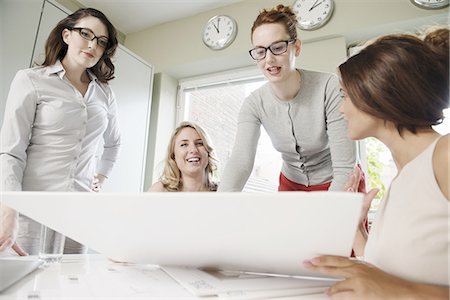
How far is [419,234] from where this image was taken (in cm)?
45

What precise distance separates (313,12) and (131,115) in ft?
5.11

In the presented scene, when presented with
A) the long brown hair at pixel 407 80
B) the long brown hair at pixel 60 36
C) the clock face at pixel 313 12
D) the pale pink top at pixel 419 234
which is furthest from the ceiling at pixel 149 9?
the pale pink top at pixel 419 234

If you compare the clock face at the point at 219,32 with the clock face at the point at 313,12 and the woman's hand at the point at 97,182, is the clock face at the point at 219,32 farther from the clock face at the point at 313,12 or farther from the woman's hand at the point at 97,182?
the woman's hand at the point at 97,182

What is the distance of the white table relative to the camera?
396mm

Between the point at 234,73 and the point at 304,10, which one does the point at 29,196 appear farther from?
the point at 234,73

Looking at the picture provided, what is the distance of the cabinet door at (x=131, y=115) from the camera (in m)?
2.42

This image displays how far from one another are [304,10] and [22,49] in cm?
183

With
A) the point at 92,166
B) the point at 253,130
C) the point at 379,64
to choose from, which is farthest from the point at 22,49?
the point at 379,64

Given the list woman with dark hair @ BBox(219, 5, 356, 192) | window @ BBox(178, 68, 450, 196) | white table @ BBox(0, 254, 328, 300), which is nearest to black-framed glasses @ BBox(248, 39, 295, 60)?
woman with dark hair @ BBox(219, 5, 356, 192)

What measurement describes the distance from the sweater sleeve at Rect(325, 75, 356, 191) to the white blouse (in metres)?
0.91

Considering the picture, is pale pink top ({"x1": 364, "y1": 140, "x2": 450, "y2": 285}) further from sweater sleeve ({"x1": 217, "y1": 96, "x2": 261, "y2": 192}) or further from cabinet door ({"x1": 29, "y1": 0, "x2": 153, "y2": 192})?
cabinet door ({"x1": 29, "y1": 0, "x2": 153, "y2": 192})

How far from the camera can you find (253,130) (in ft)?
4.20

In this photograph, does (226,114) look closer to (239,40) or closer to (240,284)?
(239,40)

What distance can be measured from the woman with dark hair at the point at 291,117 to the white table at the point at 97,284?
2.13ft
